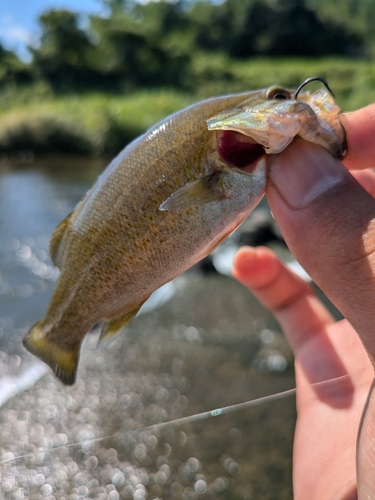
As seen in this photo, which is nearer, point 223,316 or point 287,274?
point 287,274

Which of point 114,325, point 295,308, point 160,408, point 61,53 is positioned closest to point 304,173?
point 114,325

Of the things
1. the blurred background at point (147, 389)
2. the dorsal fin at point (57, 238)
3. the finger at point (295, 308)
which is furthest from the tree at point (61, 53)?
the dorsal fin at point (57, 238)

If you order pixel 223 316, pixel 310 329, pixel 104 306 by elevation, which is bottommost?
pixel 223 316

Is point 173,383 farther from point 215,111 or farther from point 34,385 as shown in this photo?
point 215,111

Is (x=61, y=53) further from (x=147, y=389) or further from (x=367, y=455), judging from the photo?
(x=367, y=455)

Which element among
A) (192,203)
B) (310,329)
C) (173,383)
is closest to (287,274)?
(310,329)

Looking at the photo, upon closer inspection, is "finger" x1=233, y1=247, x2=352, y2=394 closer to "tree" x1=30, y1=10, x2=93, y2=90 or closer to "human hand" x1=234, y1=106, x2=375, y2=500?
"human hand" x1=234, y1=106, x2=375, y2=500

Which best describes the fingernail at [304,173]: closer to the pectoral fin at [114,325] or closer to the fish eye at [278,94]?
the fish eye at [278,94]
